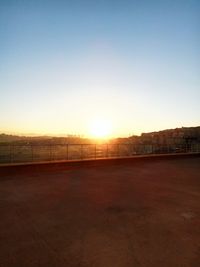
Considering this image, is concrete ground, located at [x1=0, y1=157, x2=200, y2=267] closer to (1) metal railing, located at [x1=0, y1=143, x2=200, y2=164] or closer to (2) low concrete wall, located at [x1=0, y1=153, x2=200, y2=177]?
(2) low concrete wall, located at [x1=0, y1=153, x2=200, y2=177]

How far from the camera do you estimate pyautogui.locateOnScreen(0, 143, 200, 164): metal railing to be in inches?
→ 527

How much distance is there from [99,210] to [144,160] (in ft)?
38.4

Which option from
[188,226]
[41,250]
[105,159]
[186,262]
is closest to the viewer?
[186,262]

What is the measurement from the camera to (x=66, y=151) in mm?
15922

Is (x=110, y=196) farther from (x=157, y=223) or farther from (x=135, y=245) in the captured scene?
(x=135, y=245)

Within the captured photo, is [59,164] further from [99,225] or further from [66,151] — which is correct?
[99,225]

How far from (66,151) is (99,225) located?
1101 cm

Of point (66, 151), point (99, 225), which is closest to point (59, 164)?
point (66, 151)

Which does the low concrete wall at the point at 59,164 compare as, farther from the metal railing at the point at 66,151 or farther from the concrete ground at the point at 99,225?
the concrete ground at the point at 99,225

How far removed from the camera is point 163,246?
13.6 feet

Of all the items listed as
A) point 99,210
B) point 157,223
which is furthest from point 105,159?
point 157,223

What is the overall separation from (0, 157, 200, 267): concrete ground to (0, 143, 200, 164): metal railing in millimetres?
4273

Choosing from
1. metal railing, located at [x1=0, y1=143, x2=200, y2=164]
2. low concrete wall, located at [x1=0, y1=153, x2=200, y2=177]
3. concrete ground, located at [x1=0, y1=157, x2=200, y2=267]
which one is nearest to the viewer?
concrete ground, located at [x1=0, y1=157, x2=200, y2=267]

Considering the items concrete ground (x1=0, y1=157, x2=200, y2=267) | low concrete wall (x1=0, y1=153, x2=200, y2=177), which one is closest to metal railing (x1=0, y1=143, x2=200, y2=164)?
low concrete wall (x1=0, y1=153, x2=200, y2=177)
